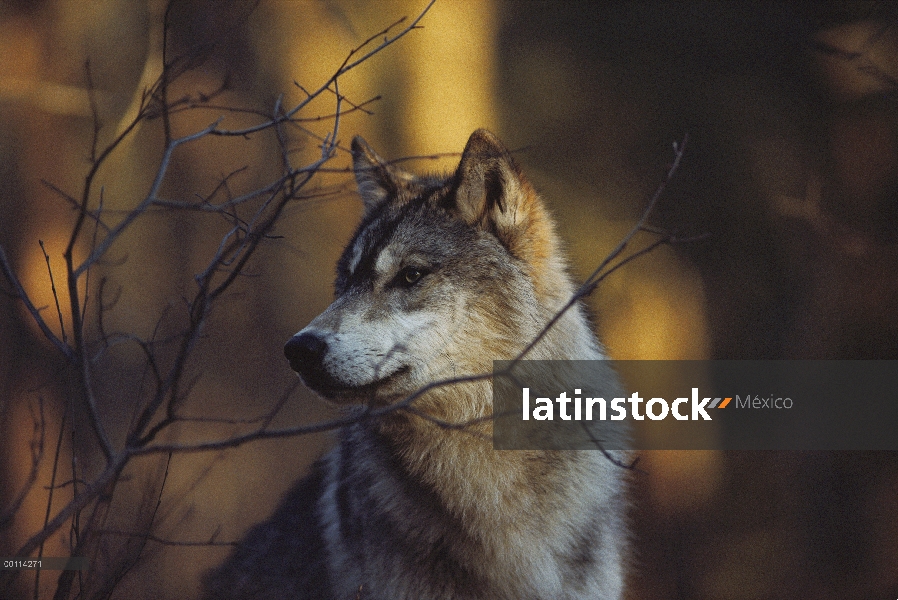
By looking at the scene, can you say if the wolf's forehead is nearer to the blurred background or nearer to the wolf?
the wolf

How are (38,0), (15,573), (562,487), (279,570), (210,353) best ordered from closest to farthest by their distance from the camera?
(15,573), (562,487), (279,570), (38,0), (210,353)

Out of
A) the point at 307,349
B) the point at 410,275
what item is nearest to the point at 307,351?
the point at 307,349

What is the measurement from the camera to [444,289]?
2.88 m

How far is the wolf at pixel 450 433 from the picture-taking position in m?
2.72

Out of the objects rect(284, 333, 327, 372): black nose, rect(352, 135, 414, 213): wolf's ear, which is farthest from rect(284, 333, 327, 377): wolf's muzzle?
rect(352, 135, 414, 213): wolf's ear

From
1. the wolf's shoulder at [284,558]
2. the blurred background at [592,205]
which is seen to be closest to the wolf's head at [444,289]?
the wolf's shoulder at [284,558]

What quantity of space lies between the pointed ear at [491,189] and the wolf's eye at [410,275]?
31 centimetres

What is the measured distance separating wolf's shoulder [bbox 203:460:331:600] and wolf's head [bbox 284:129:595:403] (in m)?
0.82

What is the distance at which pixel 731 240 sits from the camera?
228 inches

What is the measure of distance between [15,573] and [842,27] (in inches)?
248

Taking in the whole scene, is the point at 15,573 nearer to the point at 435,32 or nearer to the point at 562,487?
the point at 562,487

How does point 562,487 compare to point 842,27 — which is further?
point 842,27

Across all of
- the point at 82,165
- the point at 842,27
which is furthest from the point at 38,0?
A: the point at 842,27

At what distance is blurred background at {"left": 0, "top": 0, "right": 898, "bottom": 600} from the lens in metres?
5.61
